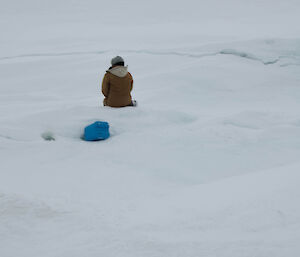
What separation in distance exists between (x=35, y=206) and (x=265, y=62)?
701 cm

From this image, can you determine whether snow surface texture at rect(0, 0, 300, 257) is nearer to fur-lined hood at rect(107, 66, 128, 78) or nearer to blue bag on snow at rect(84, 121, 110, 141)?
blue bag on snow at rect(84, 121, 110, 141)

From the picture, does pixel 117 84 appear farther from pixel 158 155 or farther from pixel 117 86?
pixel 158 155

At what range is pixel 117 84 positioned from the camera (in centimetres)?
505

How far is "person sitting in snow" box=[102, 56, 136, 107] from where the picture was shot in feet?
16.5

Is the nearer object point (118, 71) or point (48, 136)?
point (48, 136)

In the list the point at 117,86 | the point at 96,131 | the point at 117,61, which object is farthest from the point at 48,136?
the point at 117,61

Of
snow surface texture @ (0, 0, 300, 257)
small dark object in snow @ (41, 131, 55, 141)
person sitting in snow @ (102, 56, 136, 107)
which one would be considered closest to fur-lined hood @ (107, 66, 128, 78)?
person sitting in snow @ (102, 56, 136, 107)

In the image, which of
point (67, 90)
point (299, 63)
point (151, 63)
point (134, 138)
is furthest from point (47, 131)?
point (299, 63)

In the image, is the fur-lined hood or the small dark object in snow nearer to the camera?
the small dark object in snow

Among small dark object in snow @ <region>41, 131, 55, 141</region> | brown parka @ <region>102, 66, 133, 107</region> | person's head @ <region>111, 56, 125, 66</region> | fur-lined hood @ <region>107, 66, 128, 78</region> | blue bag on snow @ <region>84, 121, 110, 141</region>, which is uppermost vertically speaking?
person's head @ <region>111, 56, 125, 66</region>

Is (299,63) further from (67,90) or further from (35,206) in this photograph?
(35,206)

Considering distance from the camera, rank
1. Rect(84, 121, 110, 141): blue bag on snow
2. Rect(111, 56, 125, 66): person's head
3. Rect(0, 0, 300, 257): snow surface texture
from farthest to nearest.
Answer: Rect(111, 56, 125, 66): person's head, Rect(84, 121, 110, 141): blue bag on snow, Rect(0, 0, 300, 257): snow surface texture

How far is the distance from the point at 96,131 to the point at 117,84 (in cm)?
101

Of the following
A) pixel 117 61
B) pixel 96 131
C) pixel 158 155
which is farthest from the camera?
pixel 117 61
